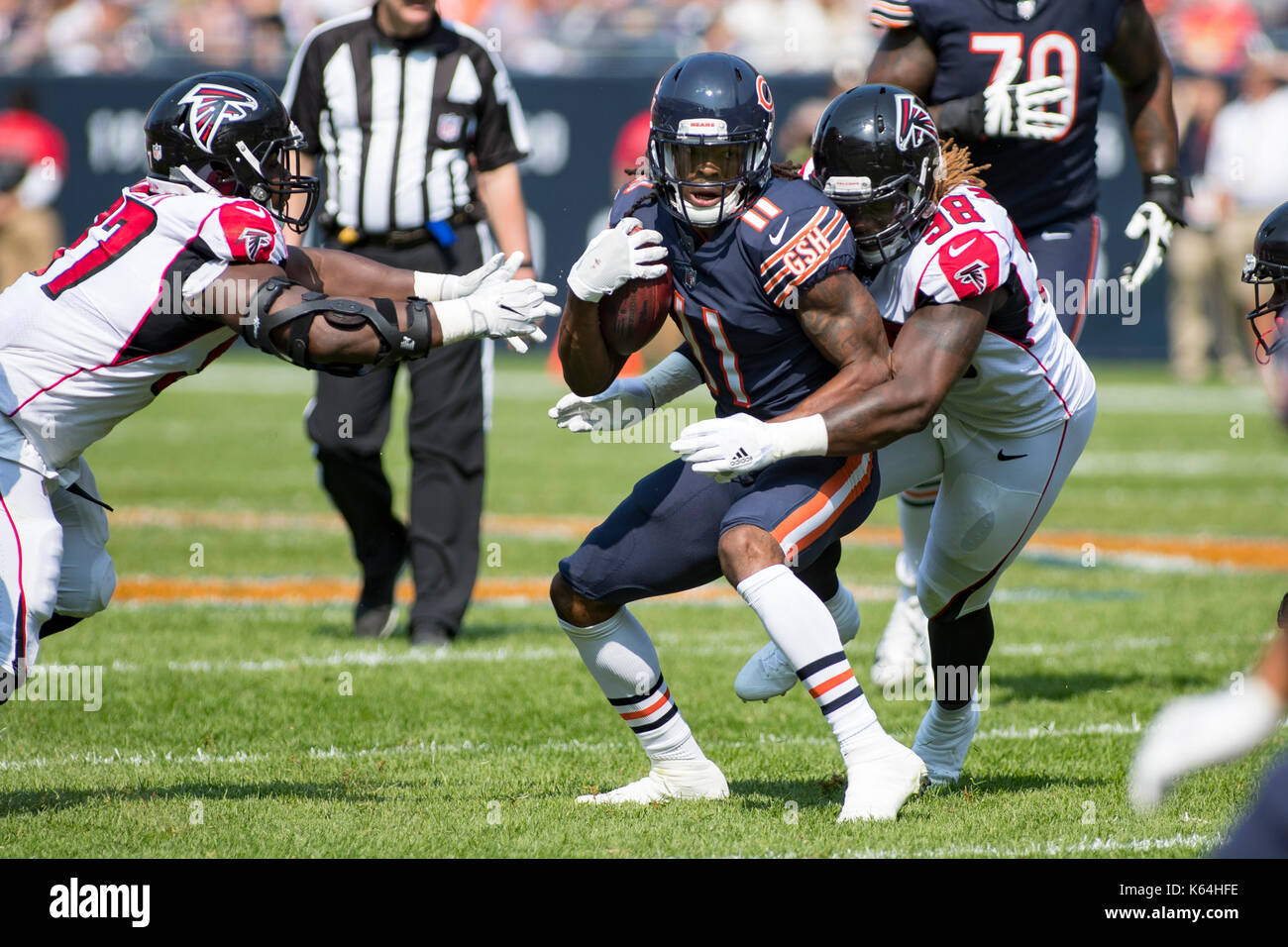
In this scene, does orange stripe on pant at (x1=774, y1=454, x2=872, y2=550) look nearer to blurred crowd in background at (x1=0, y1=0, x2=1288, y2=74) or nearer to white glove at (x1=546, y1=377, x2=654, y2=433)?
white glove at (x1=546, y1=377, x2=654, y2=433)

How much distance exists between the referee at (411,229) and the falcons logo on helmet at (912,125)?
8.58 ft

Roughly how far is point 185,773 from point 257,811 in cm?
49

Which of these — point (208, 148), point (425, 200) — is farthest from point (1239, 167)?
point (208, 148)

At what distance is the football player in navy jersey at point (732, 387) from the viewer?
3512mm

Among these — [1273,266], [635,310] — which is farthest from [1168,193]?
[635,310]

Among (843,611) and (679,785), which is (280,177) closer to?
(679,785)

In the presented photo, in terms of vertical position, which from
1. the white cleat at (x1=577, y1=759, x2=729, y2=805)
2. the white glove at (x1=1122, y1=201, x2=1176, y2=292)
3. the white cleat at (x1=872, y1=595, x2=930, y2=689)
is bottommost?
the white cleat at (x1=872, y1=595, x2=930, y2=689)

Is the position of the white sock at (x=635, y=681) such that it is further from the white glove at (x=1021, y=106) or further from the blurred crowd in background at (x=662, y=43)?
the blurred crowd in background at (x=662, y=43)

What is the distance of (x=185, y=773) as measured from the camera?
4.09 metres

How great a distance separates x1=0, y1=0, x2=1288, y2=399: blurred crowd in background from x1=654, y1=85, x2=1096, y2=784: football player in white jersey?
12058 millimetres

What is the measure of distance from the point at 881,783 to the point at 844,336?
975mm

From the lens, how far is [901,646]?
532cm

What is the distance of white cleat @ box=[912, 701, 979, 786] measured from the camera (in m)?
4.04

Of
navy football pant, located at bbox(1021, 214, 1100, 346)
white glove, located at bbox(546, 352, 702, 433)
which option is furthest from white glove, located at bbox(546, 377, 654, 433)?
navy football pant, located at bbox(1021, 214, 1100, 346)
